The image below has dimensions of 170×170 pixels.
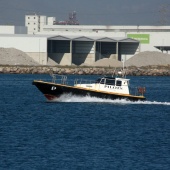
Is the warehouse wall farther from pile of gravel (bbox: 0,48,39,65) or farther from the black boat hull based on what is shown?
the black boat hull

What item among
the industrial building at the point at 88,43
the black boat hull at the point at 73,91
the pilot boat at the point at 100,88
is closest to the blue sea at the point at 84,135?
the black boat hull at the point at 73,91

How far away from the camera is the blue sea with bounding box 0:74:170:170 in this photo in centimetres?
3447

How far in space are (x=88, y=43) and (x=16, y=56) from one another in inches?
558

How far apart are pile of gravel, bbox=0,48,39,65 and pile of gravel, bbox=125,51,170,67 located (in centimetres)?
1776

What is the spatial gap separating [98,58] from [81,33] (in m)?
8.50

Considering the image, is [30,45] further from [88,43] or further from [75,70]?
[75,70]

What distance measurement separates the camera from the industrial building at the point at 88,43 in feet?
488

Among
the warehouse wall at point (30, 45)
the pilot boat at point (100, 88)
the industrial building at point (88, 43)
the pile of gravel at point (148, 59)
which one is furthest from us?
the pile of gravel at point (148, 59)

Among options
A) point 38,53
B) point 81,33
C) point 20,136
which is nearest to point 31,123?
point 20,136

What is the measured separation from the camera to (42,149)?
37219 millimetres

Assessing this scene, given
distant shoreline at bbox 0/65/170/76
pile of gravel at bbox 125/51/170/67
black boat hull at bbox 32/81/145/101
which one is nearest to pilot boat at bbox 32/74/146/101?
black boat hull at bbox 32/81/145/101

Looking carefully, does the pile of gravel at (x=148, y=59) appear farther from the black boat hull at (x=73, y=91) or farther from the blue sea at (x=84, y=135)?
the black boat hull at (x=73, y=91)

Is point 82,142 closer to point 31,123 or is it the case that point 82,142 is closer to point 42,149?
point 42,149

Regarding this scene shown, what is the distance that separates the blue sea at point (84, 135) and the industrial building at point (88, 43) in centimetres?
8365
